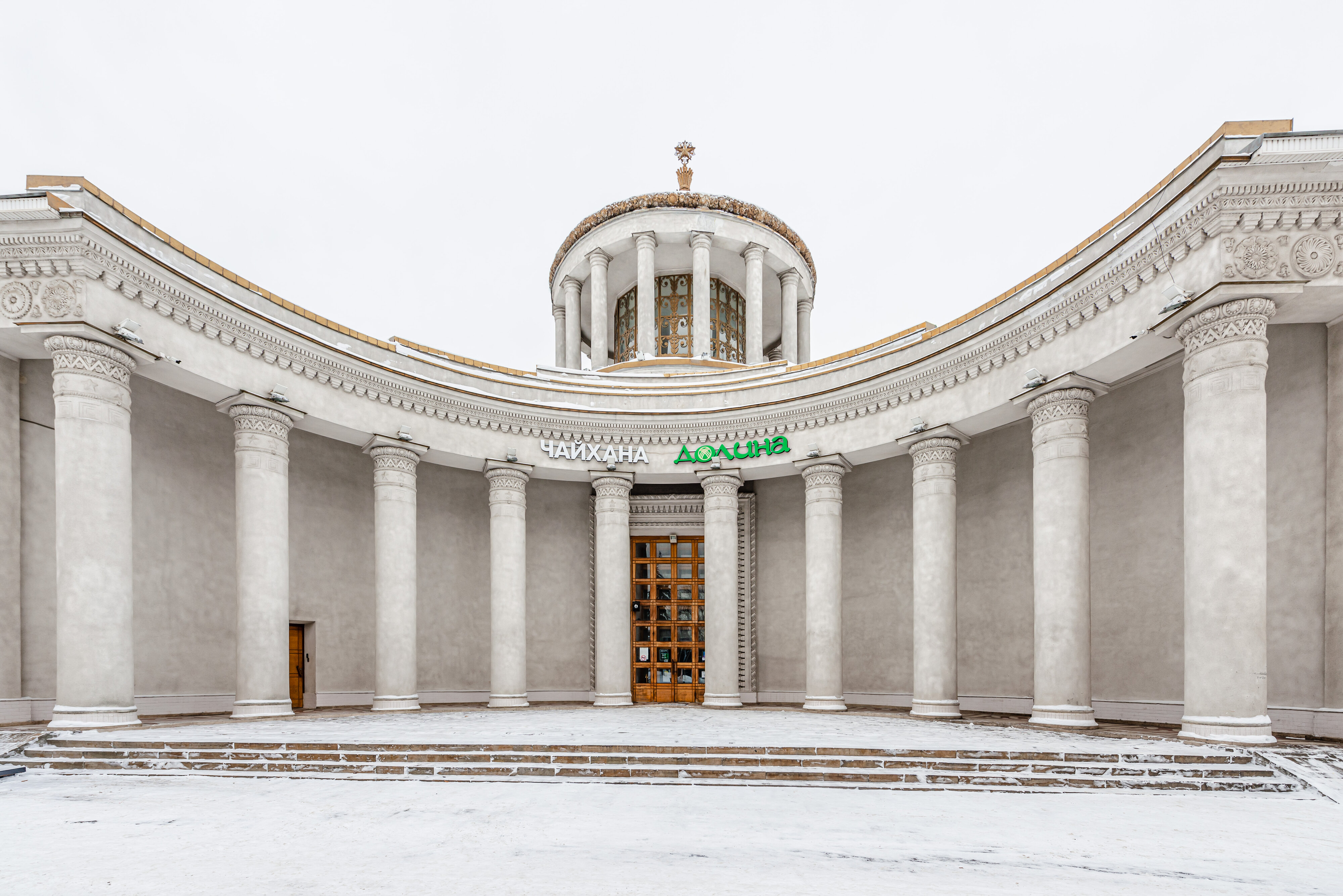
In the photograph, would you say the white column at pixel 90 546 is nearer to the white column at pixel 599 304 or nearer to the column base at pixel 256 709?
the column base at pixel 256 709

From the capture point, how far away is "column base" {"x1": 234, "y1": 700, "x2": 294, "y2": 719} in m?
15.9

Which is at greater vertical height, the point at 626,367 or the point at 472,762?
the point at 626,367

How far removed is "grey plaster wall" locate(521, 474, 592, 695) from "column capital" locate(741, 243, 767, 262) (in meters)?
10.8

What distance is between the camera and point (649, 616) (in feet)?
78.6

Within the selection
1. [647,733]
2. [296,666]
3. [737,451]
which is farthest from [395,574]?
[737,451]

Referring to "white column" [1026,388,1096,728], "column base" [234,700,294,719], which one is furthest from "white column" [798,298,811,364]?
"column base" [234,700,294,719]

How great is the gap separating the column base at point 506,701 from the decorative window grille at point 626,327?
45.5 feet

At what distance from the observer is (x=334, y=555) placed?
21.1 metres

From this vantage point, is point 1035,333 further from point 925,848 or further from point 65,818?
point 65,818

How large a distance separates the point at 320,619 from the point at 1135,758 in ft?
60.0

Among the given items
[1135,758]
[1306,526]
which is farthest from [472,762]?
[1306,526]

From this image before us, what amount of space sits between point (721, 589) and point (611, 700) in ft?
13.6

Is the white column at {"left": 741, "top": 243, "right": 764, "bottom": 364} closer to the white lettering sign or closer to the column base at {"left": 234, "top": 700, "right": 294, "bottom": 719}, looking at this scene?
the white lettering sign

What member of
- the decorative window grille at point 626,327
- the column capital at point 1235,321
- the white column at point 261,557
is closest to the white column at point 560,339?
the decorative window grille at point 626,327
